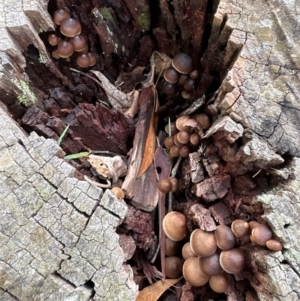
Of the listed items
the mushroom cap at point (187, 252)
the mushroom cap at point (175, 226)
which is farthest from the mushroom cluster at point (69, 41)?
the mushroom cap at point (187, 252)

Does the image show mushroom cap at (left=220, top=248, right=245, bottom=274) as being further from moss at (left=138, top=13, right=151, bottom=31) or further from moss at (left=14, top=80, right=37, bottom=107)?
moss at (left=138, top=13, right=151, bottom=31)

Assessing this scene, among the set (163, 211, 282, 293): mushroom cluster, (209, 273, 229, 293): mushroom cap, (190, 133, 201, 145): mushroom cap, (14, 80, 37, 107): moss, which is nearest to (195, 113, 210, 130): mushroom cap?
(190, 133, 201, 145): mushroom cap

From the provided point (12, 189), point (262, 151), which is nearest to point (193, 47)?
point (262, 151)

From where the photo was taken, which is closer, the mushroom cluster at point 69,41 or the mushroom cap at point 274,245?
the mushroom cap at point 274,245

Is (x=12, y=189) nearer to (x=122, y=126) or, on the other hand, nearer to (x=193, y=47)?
(x=122, y=126)

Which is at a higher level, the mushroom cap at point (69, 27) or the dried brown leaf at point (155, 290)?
the mushroom cap at point (69, 27)

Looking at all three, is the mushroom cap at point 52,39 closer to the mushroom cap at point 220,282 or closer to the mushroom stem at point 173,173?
the mushroom stem at point 173,173
